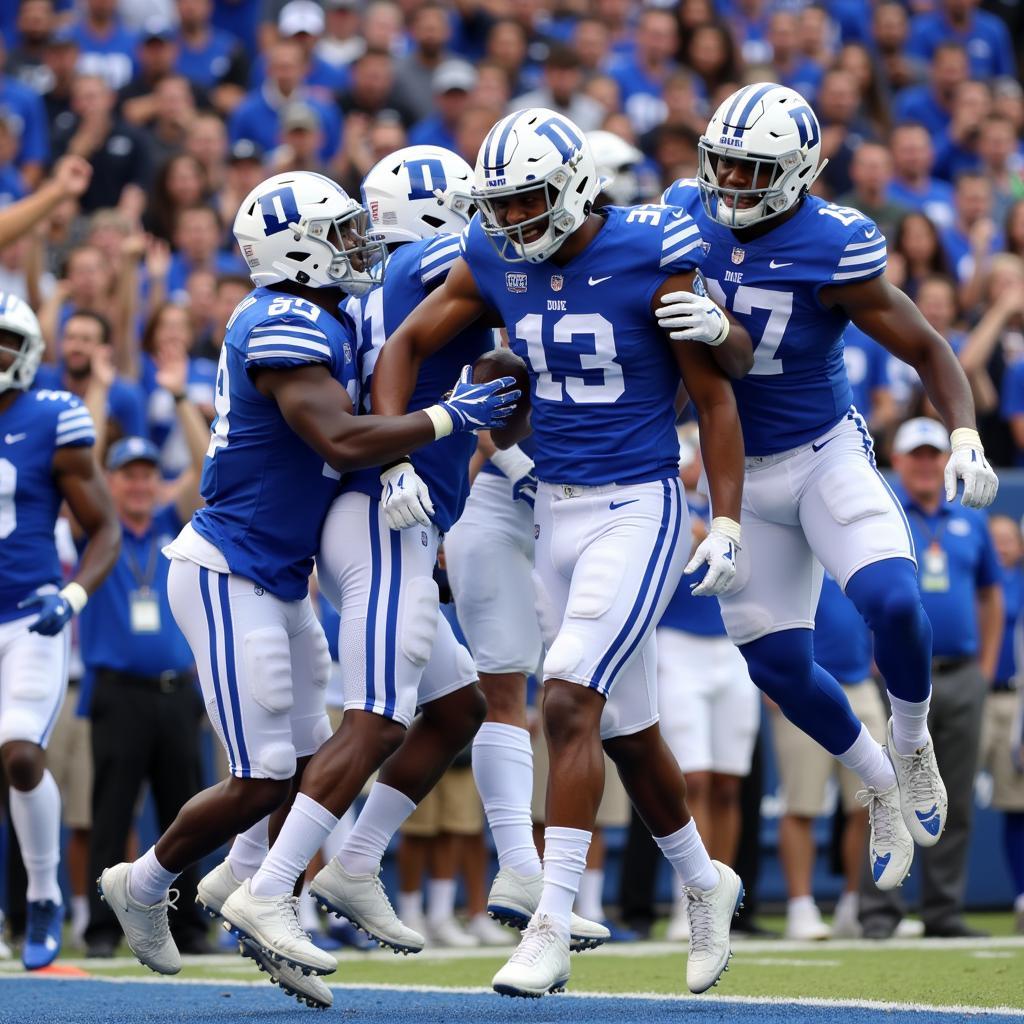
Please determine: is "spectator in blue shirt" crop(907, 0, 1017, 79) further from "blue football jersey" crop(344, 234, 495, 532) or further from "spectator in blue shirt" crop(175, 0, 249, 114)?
"blue football jersey" crop(344, 234, 495, 532)

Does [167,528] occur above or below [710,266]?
below

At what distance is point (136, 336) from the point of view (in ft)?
34.1

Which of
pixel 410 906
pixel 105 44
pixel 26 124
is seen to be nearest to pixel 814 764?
pixel 410 906

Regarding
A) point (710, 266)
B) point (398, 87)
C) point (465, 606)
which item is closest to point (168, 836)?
point (465, 606)

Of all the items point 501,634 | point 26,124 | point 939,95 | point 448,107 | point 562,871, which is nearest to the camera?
point 562,871

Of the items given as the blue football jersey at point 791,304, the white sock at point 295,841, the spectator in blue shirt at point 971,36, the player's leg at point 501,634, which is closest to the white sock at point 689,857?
the player's leg at point 501,634

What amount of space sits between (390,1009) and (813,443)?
7.02ft

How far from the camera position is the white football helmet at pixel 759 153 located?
589 centimetres

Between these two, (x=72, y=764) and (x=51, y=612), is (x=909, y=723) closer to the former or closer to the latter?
(x=51, y=612)

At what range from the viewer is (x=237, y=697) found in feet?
19.1

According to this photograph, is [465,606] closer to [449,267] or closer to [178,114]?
[449,267]

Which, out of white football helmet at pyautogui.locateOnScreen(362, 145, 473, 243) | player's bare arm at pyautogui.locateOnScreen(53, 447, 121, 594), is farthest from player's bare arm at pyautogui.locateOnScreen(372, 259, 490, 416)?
A: player's bare arm at pyautogui.locateOnScreen(53, 447, 121, 594)

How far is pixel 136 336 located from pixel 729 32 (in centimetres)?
602

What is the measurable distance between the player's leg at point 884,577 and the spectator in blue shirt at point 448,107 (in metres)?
6.73
